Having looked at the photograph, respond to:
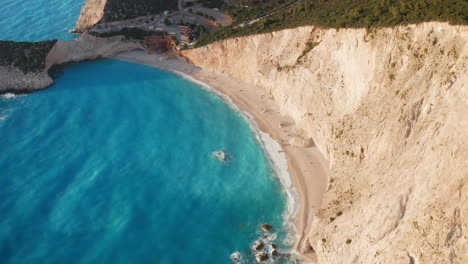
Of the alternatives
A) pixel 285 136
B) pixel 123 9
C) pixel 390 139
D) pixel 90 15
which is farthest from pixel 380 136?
pixel 90 15

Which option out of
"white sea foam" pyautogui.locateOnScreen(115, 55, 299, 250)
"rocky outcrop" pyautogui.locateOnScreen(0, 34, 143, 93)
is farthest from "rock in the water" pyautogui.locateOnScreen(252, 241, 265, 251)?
"rocky outcrop" pyautogui.locateOnScreen(0, 34, 143, 93)

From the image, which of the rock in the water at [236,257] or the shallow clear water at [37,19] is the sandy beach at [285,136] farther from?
the shallow clear water at [37,19]

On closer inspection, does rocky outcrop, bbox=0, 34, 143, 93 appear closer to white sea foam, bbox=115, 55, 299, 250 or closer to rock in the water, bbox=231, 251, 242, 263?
white sea foam, bbox=115, 55, 299, 250

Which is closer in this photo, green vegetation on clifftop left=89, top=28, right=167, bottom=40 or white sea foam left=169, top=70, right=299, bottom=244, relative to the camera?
white sea foam left=169, top=70, right=299, bottom=244

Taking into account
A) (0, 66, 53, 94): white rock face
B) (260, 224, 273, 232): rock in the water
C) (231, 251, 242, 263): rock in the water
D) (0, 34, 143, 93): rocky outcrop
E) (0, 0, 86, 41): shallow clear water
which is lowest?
(231, 251, 242, 263): rock in the water

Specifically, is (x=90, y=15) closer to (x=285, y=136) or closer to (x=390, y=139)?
(x=285, y=136)

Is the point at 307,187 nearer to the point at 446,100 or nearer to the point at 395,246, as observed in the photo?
the point at 395,246

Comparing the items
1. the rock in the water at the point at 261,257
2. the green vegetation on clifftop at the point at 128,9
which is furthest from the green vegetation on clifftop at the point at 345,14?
the rock in the water at the point at 261,257

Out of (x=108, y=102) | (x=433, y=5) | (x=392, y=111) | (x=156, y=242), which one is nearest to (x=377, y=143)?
(x=392, y=111)
